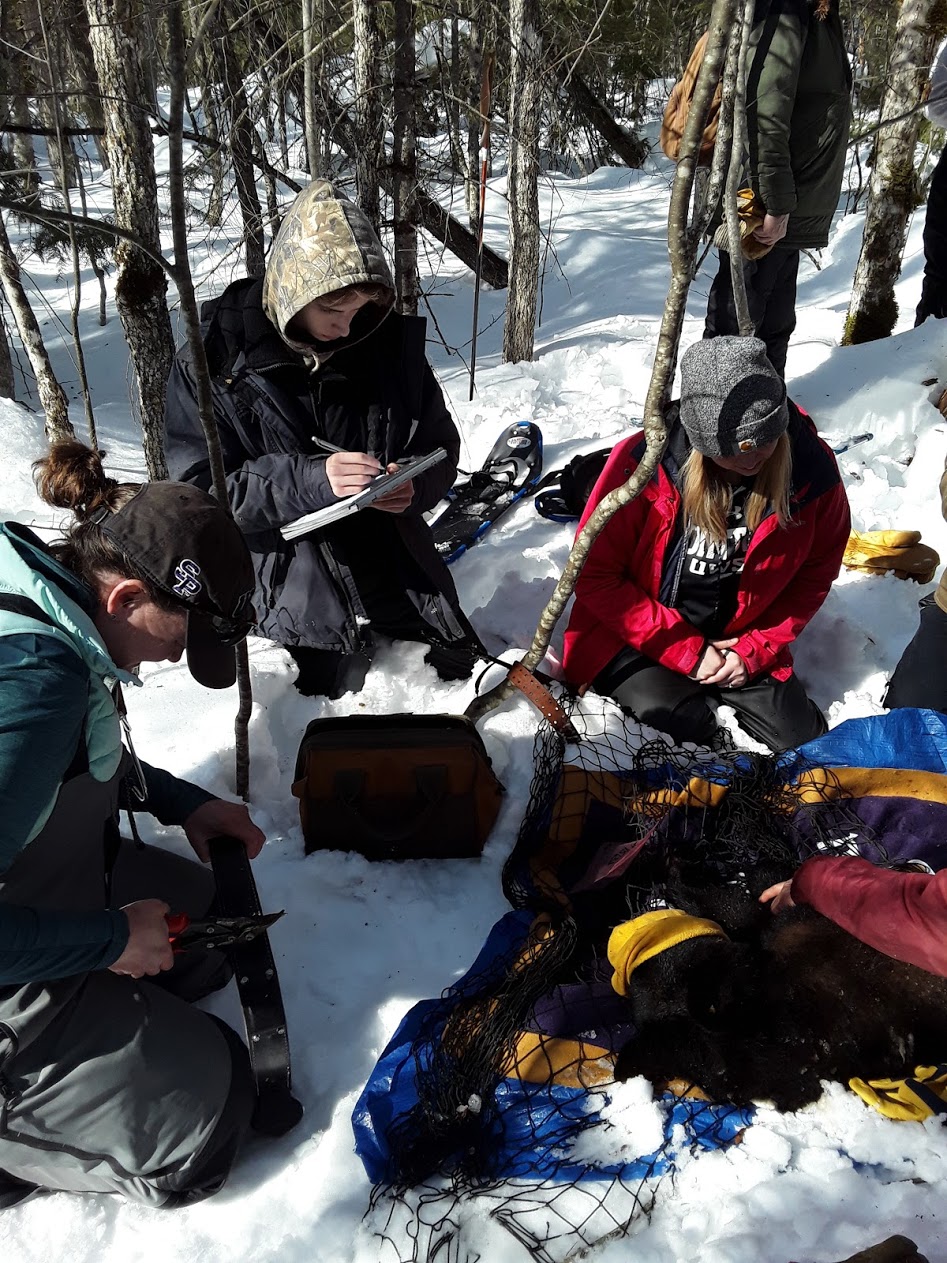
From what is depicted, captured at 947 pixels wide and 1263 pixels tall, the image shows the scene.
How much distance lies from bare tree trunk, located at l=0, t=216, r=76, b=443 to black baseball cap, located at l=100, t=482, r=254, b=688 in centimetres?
358

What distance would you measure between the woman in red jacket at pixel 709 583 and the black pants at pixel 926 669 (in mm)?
289

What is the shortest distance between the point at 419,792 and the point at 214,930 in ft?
2.30

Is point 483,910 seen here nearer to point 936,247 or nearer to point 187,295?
point 187,295

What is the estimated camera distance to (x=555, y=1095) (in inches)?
74.1

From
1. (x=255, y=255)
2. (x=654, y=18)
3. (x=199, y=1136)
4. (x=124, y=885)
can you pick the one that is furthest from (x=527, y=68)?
(x=654, y=18)

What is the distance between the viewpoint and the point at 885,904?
168 centimetres

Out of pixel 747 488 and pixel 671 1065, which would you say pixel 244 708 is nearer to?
pixel 671 1065

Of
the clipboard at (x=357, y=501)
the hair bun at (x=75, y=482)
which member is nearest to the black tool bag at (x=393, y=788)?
the clipboard at (x=357, y=501)

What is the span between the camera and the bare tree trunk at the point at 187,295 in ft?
5.54

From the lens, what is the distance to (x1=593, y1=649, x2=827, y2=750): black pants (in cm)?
295

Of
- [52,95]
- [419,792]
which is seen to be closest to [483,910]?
[419,792]

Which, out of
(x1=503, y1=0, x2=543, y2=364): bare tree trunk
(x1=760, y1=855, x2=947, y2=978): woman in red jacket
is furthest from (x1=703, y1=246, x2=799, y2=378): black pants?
(x1=760, y1=855, x2=947, y2=978): woman in red jacket

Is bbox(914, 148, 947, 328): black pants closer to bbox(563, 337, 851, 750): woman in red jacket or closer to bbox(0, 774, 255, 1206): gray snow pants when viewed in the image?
bbox(563, 337, 851, 750): woman in red jacket

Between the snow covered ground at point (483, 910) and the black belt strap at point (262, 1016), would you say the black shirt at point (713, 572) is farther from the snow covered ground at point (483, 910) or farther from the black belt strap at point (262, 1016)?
the black belt strap at point (262, 1016)
